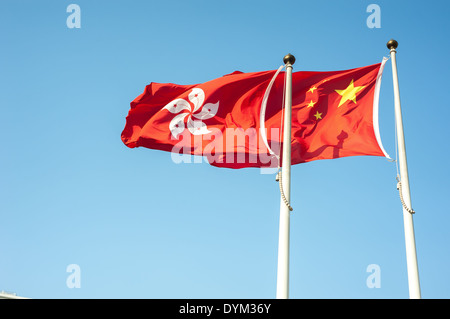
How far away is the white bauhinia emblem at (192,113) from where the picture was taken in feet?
52.7

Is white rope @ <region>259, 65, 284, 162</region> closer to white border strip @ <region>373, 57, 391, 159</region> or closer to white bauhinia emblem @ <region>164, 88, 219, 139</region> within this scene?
white bauhinia emblem @ <region>164, 88, 219, 139</region>

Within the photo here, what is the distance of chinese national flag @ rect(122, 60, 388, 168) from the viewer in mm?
15086

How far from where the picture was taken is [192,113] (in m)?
16.3

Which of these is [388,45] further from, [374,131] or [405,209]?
[405,209]

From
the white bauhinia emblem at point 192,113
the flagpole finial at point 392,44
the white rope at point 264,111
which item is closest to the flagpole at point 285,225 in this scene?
the white rope at point 264,111

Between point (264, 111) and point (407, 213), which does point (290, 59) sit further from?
point (407, 213)

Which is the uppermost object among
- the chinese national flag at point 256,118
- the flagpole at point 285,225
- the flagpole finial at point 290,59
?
the flagpole finial at point 290,59

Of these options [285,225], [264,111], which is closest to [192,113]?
[264,111]

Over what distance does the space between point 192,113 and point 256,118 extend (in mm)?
2067

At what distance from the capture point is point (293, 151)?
50.3ft

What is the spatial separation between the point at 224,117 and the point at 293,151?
8.56ft

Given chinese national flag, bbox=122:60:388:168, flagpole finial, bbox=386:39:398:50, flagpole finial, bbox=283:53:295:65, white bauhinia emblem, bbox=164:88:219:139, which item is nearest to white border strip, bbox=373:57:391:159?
chinese national flag, bbox=122:60:388:168

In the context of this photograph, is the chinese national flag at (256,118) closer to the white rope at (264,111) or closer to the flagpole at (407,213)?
the white rope at (264,111)
